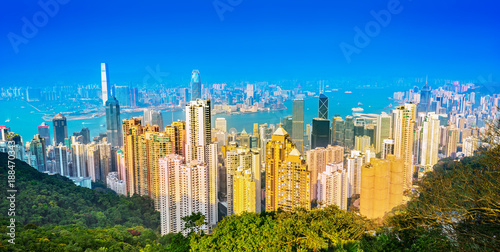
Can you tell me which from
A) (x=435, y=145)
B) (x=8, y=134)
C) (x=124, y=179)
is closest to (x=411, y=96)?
(x=435, y=145)

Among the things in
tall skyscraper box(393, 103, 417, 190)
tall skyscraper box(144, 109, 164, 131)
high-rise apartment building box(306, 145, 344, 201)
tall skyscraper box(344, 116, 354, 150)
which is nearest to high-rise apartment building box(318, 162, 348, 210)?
high-rise apartment building box(306, 145, 344, 201)

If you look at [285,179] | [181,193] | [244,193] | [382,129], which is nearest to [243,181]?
[244,193]

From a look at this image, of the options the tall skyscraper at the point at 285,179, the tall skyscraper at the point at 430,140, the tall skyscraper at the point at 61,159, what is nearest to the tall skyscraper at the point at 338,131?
the tall skyscraper at the point at 430,140

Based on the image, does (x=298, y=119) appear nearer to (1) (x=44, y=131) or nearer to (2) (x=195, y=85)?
(2) (x=195, y=85)

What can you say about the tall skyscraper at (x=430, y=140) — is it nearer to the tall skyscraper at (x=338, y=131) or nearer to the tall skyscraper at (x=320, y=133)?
the tall skyscraper at (x=338, y=131)

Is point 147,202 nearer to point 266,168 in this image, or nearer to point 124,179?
point 124,179

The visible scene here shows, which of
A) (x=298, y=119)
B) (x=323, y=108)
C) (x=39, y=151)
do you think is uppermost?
(x=323, y=108)
